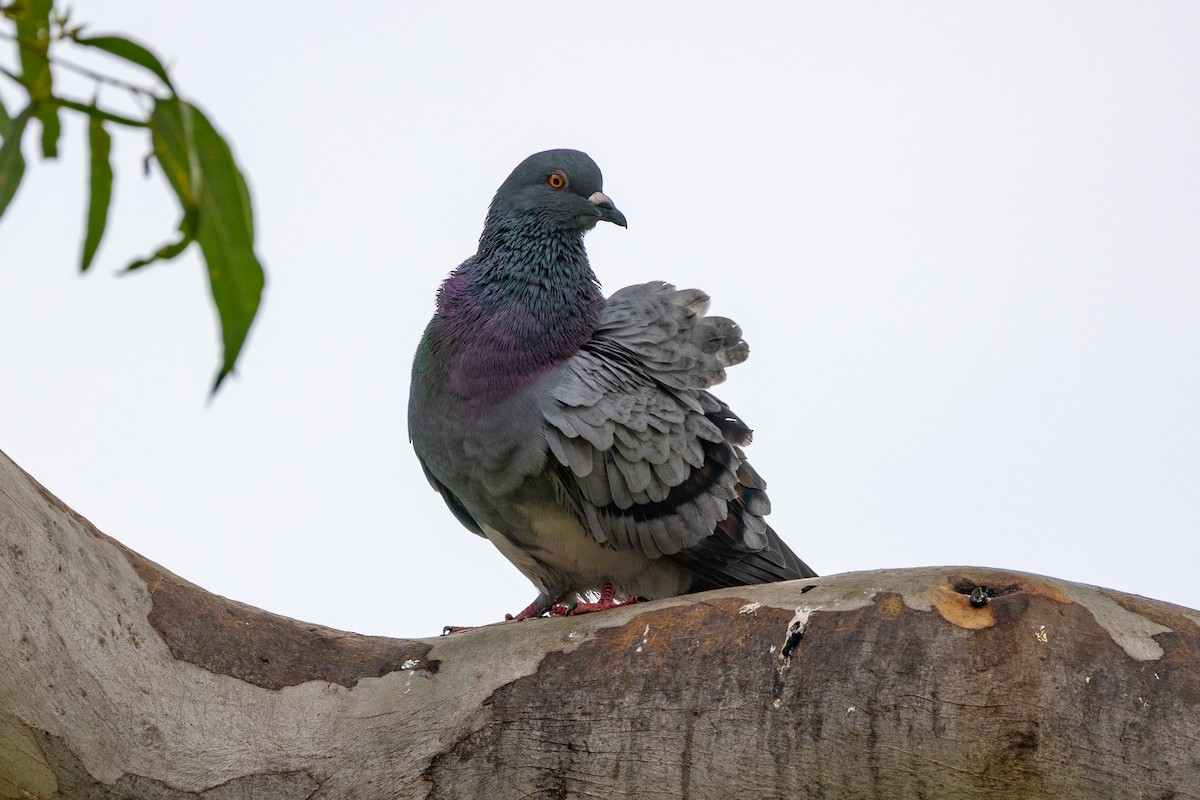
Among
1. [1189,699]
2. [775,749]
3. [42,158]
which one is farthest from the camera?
[775,749]

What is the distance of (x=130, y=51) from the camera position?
1613mm

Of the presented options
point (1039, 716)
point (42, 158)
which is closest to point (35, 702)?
point (42, 158)

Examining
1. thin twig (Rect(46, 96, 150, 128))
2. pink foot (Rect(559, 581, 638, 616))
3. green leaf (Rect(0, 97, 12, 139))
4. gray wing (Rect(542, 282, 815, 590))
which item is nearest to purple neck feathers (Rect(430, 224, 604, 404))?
gray wing (Rect(542, 282, 815, 590))

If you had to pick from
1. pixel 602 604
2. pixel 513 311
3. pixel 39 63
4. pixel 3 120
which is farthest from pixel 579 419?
pixel 39 63

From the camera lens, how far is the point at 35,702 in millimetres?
4172

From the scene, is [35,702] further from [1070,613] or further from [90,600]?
[1070,613]

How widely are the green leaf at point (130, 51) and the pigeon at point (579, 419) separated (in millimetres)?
4472

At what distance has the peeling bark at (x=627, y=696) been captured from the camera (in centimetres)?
407

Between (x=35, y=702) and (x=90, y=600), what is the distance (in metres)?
0.44

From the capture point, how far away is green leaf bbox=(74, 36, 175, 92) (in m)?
1.60

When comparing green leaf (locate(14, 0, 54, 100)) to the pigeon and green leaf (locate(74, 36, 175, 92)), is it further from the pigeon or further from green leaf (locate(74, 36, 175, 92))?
the pigeon

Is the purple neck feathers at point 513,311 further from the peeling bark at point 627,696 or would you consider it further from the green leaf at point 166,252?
the green leaf at point 166,252

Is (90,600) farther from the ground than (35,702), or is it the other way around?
(90,600)

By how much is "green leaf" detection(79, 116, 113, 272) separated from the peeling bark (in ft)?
9.77
